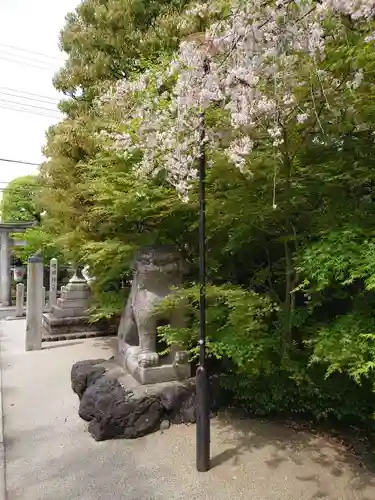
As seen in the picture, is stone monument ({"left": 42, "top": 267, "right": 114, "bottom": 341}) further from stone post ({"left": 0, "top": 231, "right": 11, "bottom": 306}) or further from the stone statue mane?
stone post ({"left": 0, "top": 231, "right": 11, "bottom": 306})

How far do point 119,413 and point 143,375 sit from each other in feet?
1.96

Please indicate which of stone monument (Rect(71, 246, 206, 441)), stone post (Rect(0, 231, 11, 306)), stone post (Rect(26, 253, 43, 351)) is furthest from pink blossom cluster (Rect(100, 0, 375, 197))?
stone post (Rect(0, 231, 11, 306))

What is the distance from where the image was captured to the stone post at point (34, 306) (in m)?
8.08

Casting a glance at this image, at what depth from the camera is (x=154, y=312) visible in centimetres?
479

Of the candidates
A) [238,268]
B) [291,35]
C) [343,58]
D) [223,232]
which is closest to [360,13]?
[291,35]

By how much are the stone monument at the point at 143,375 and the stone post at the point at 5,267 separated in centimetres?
1402

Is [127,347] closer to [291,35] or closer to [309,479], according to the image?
[309,479]

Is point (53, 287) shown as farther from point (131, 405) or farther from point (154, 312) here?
point (131, 405)

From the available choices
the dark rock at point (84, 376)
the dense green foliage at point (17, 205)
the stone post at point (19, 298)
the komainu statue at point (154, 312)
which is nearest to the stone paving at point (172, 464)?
the dark rock at point (84, 376)

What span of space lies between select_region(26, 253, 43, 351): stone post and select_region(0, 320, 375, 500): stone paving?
3229mm

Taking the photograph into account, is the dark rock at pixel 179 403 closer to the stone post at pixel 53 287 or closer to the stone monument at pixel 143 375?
the stone monument at pixel 143 375

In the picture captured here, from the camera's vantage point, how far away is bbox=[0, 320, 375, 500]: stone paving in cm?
323

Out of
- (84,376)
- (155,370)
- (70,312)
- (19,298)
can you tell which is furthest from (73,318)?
(155,370)

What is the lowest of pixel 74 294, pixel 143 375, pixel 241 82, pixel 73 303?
pixel 143 375
